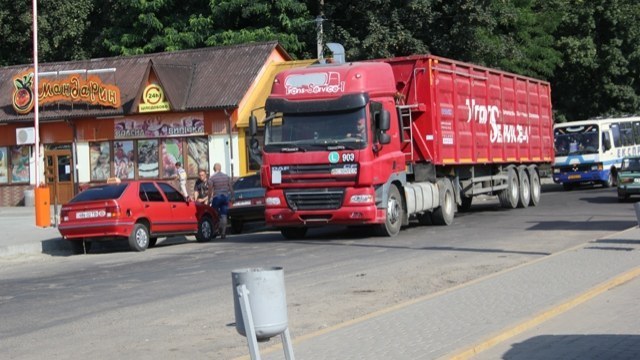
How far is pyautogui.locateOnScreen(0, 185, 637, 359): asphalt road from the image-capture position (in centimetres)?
988

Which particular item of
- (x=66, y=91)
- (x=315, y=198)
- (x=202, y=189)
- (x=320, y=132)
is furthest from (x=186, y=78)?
(x=315, y=198)

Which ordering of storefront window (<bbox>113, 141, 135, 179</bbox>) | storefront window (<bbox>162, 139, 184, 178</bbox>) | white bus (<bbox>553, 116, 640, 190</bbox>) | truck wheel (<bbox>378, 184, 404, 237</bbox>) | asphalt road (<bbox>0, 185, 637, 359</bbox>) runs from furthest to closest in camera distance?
white bus (<bbox>553, 116, 640, 190</bbox>) → storefront window (<bbox>113, 141, 135, 179</bbox>) → storefront window (<bbox>162, 139, 184, 178</bbox>) → truck wheel (<bbox>378, 184, 404, 237</bbox>) → asphalt road (<bbox>0, 185, 637, 359</bbox>)

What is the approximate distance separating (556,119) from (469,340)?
45.7 m

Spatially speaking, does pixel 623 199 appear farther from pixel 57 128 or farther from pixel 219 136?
pixel 57 128

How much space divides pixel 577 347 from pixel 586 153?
34661 millimetres

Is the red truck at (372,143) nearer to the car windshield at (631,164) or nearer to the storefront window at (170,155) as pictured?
the car windshield at (631,164)

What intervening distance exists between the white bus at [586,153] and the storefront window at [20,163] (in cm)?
2372

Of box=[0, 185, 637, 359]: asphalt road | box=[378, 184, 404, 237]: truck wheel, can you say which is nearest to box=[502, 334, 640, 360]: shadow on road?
box=[0, 185, 637, 359]: asphalt road

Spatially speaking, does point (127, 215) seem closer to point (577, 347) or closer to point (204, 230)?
point (204, 230)

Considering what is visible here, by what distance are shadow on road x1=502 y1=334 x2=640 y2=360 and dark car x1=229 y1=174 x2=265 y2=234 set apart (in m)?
16.2

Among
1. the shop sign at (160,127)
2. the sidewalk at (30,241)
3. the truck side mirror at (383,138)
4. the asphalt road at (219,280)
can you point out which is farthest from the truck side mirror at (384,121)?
the shop sign at (160,127)

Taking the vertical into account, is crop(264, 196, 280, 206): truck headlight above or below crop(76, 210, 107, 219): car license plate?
above

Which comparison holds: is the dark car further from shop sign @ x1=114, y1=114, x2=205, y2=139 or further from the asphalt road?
shop sign @ x1=114, y1=114, x2=205, y2=139

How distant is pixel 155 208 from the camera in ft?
69.3
